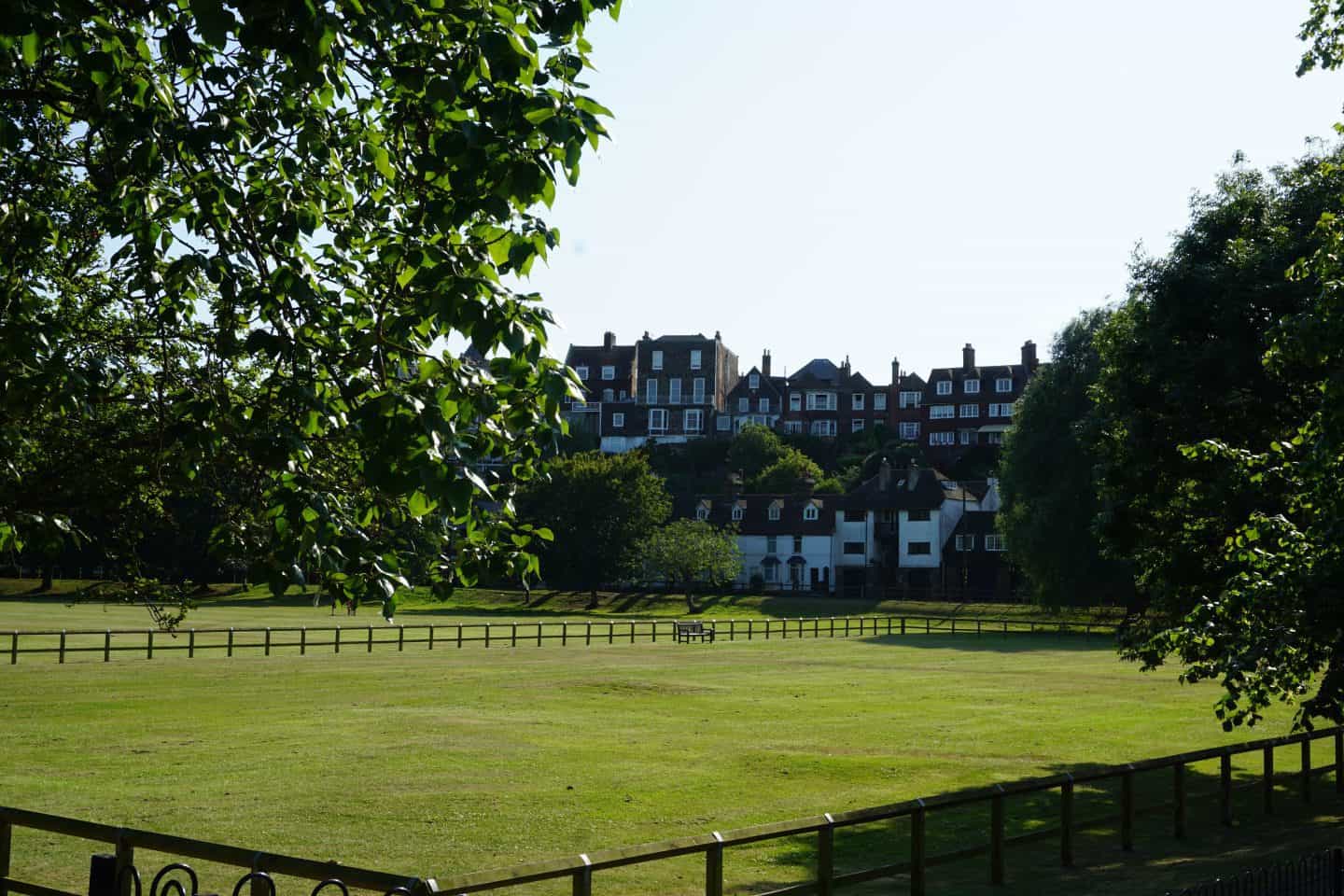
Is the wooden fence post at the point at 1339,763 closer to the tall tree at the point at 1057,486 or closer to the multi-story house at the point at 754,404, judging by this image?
the tall tree at the point at 1057,486

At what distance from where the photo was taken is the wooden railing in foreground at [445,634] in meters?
49.7

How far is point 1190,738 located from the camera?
2989 centimetres

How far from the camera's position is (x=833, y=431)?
507 ft

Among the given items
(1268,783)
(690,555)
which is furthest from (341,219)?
(690,555)

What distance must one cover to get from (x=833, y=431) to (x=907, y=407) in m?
10.3

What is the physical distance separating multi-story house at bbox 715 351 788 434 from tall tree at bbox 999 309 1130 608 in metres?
74.9

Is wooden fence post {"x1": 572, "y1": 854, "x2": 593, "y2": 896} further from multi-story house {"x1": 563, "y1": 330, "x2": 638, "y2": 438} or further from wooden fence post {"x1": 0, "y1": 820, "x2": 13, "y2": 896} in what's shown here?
multi-story house {"x1": 563, "y1": 330, "x2": 638, "y2": 438}

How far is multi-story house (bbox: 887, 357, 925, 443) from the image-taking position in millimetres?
147375

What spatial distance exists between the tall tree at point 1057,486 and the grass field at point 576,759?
24954 mm

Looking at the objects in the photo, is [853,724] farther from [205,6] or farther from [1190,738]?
[205,6]

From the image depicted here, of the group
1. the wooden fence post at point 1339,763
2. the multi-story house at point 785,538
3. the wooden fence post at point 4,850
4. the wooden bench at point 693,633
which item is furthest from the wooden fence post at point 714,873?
the multi-story house at point 785,538

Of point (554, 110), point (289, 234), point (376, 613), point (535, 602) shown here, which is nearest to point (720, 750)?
point (289, 234)

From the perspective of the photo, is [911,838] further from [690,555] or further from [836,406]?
[836,406]

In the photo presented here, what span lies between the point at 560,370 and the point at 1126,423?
20.3 m
